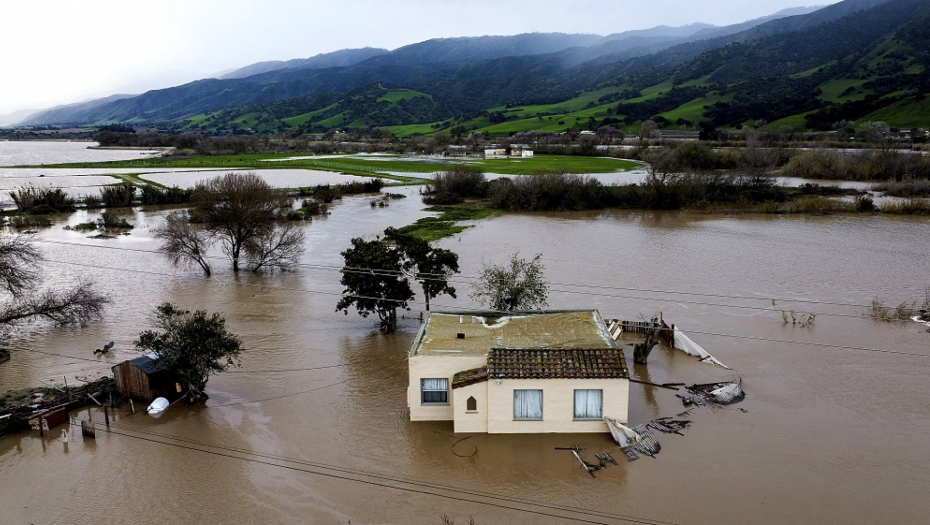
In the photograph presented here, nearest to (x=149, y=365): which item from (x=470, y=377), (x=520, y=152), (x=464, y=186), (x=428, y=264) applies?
(x=470, y=377)

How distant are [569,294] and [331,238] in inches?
770

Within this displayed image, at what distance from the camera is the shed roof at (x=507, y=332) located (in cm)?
1480

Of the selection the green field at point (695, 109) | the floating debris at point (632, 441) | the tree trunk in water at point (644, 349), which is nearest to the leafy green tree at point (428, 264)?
the tree trunk in water at point (644, 349)

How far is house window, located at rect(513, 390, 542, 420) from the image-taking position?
45.5 feet

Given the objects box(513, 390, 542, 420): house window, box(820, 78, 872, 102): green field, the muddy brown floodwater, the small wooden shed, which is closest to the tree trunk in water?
the muddy brown floodwater

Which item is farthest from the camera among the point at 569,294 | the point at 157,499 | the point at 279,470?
the point at 569,294

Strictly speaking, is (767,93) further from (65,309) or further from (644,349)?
(65,309)

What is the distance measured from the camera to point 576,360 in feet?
45.5

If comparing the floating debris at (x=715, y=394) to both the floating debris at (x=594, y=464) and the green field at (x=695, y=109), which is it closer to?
the floating debris at (x=594, y=464)

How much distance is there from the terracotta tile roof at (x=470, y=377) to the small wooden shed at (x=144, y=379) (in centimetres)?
802

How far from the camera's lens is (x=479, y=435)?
14.1 meters

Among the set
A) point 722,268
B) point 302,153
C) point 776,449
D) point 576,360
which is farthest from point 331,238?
point 302,153

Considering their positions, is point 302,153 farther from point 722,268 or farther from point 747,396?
point 747,396

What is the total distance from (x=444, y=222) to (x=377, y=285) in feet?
76.4
